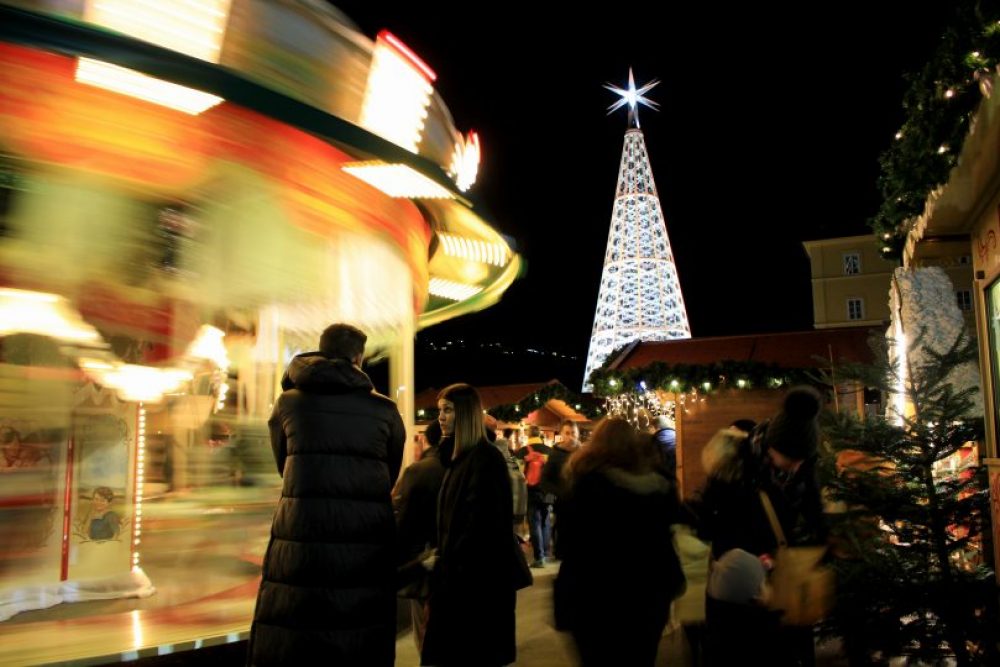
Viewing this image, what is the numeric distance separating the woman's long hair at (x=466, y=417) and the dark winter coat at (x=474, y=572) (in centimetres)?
7

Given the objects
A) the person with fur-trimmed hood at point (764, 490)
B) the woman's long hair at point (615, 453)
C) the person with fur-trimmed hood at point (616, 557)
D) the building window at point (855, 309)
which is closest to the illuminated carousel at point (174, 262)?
the woman's long hair at point (615, 453)

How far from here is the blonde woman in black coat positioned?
4012 mm

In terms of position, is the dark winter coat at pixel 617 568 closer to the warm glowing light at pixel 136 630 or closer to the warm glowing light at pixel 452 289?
the warm glowing light at pixel 136 630

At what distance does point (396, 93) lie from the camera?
5633 millimetres


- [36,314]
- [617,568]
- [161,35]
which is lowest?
[617,568]

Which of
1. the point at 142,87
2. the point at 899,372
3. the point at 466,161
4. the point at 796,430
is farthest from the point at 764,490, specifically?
the point at 466,161

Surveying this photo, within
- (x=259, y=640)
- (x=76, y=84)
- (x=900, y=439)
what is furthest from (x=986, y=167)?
(x=76, y=84)

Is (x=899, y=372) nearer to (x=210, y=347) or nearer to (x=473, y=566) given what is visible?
(x=473, y=566)

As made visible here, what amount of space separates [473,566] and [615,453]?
3.34 feet

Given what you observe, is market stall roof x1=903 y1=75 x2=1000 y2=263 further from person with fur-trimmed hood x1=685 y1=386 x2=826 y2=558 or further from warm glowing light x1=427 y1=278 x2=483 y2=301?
warm glowing light x1=427 y1=278 x2=483 y2=301

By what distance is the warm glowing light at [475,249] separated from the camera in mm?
8141

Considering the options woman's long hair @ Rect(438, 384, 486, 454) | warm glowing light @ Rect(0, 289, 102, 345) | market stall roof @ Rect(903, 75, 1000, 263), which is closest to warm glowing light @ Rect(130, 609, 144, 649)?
warm glowing light @ Rect(0, 289, 102, 345)

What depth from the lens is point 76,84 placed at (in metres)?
4.57

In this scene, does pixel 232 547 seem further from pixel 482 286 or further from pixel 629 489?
pixel 482 286
